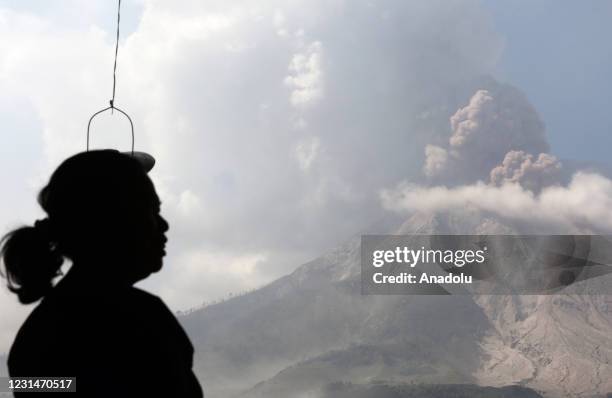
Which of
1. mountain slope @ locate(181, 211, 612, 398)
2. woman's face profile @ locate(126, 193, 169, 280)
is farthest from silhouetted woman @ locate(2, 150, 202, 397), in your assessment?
mountain slope @ locate(181, 211, 612, 398)

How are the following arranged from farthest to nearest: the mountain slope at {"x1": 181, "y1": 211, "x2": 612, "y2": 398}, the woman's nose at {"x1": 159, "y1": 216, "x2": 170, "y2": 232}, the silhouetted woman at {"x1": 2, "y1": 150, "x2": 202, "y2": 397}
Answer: the mountain slope at {"x1": 181, "y1": 211, "x2": 612, "y2": 398} → the woman's nose at {"x1": 159, "y1": 216, "x2": 170, "y2": 232} → the silhouetted woman at {"x1": 2, "y1": 150, "x2": 202, "y2": 397}

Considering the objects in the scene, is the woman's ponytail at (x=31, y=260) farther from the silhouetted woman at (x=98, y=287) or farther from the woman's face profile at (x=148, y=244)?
the woman's face profile at (x=148, y=244)

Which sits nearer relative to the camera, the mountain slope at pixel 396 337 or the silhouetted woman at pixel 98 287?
the silhouetted woman at pixel 98 287

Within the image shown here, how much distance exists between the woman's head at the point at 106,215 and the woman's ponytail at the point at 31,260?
0.08 ft

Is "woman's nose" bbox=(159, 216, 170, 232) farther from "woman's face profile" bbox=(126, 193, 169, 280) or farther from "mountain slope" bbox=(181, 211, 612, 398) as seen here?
"mountain slope" bbox=(181, 211, 612, 398)

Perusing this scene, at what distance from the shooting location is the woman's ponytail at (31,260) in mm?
1170

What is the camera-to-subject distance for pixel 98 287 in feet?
3.52

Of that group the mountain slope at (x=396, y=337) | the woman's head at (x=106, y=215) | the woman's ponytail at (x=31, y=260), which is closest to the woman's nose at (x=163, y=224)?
the woman's head at (x=106, y=215)

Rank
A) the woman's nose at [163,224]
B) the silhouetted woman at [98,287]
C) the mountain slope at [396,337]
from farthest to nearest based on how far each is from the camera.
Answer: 1. the mountain slope at [396,337]
2. the woman's nose at [163,224]
3. the silhouetted woman at [98,287]

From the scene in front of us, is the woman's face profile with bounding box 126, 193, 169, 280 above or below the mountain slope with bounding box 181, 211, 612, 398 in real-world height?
below

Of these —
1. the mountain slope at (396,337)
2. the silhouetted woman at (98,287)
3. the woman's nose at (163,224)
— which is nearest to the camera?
the silhouetted woman at (98,287)

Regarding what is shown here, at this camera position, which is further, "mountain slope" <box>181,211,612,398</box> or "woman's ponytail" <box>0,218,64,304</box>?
"mountain slope" <box>181,211,612,398</box>

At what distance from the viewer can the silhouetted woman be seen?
997 mm

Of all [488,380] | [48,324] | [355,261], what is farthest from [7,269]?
[355,261]
